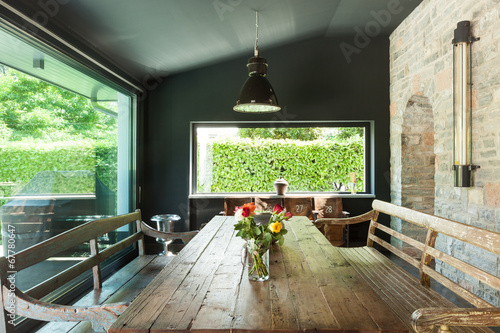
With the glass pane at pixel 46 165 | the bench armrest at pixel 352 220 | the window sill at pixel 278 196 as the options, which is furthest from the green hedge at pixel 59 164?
the bench armrest at pixel 352 220

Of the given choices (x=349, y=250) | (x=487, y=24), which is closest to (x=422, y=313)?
(x=349, y=250)

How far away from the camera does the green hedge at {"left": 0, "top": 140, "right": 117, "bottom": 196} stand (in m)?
2.32

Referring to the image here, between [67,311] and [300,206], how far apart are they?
144 inches

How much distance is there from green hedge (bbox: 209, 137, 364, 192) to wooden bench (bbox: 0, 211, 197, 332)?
237cm

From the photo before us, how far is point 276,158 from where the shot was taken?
17.0 ft

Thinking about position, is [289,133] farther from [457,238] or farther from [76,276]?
[76,276]

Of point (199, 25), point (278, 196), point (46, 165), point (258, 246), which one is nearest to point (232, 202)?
point (278, 196)

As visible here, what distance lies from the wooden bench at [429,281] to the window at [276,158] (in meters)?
2.15

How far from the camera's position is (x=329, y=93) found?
16.4ft

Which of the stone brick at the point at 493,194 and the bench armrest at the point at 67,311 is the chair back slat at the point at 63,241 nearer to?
the bench armrest at the point at 67,311

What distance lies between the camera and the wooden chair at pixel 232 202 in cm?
473

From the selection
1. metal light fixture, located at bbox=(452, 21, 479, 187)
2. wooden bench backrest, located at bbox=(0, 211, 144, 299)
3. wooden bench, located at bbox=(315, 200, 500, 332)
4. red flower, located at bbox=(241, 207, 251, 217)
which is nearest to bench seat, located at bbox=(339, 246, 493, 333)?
wooden bench, located at bbox=(315, 200, 500, 332)

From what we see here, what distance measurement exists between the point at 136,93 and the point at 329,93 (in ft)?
8.80

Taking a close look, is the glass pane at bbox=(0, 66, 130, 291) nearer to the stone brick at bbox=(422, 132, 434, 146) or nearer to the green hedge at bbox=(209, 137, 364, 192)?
the green hedge at bbox=(209, 137, 364, 192)
